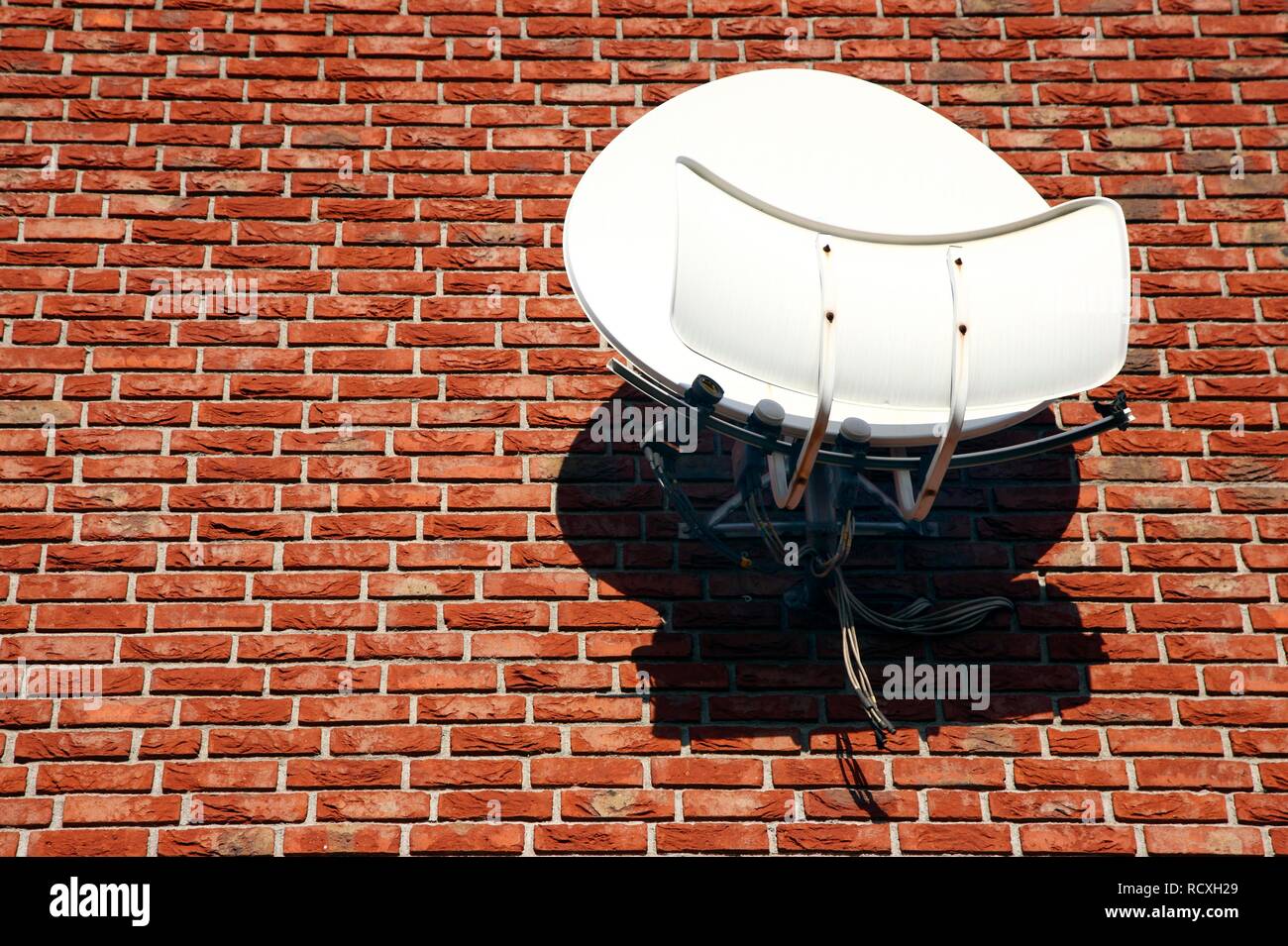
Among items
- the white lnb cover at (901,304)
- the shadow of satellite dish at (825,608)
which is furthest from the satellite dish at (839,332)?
the shadow of satellite dish at (825,608)

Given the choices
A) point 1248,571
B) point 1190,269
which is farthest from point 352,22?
point 1248,571

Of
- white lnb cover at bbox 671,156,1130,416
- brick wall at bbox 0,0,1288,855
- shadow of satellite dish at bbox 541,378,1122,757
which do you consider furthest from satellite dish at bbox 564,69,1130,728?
brick wall at bbox 0,0,1288,855

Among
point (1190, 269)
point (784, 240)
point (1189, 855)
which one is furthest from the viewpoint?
point (1190, 269)

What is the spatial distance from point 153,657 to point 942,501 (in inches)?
98.7

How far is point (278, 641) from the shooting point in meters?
4.62

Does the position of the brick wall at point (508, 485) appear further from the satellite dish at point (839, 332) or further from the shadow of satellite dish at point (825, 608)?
the satellite dish at point (839, 332)

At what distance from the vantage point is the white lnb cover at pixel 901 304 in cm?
399

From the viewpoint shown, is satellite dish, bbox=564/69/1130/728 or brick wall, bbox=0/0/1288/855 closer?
satellite dish, bbox=564/69/1130/728

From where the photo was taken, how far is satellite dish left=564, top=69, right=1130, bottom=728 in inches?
157

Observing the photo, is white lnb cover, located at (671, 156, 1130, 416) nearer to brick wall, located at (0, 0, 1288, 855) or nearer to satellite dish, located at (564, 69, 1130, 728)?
satellite dish, located at (564, 69, 1130, 728)

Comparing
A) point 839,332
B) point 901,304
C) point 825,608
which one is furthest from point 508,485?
point 901,304

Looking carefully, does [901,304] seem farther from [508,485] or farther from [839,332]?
[508,485]

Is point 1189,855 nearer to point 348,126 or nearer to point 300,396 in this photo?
point 300,396

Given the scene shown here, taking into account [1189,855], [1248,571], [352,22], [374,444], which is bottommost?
[1189,855]
